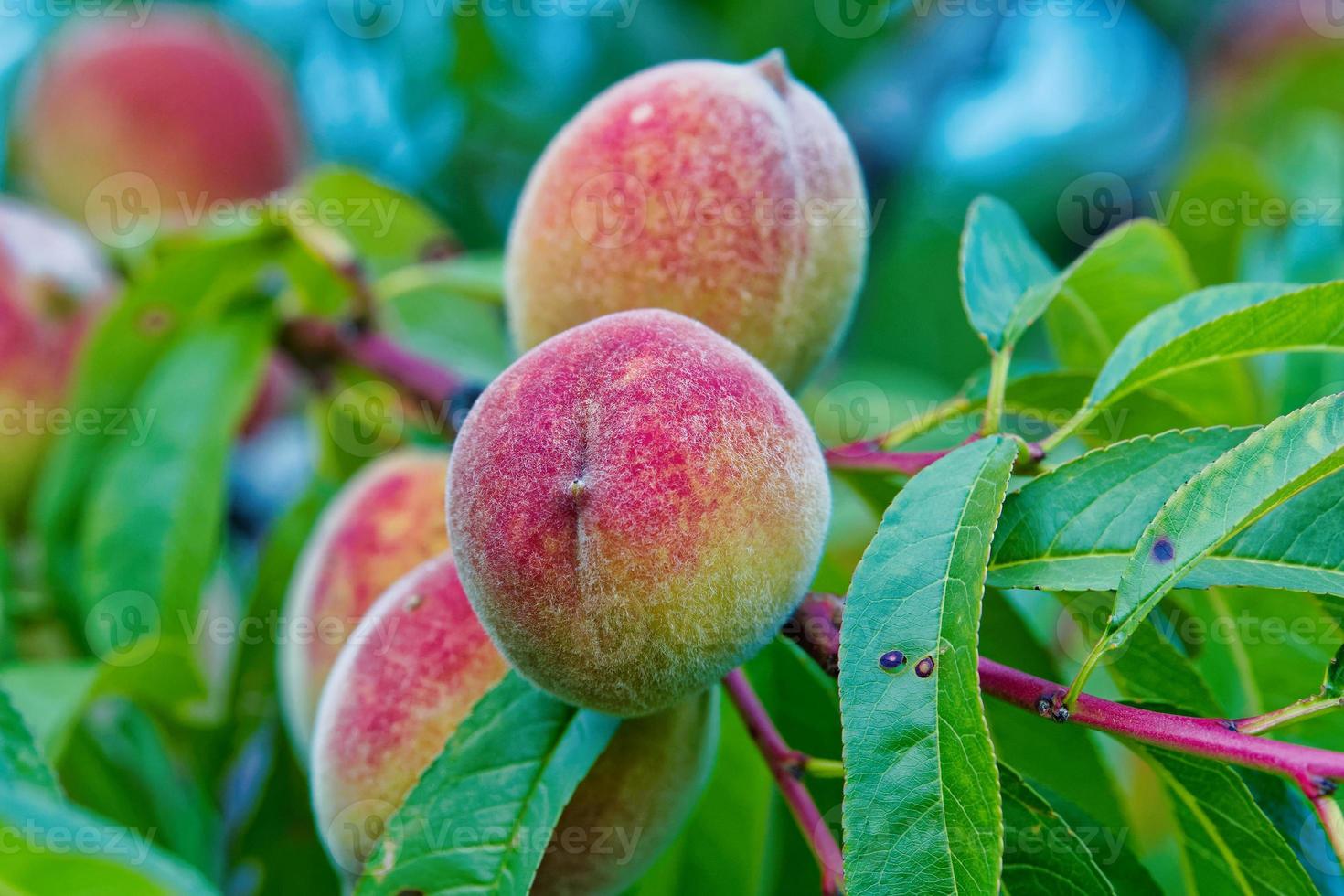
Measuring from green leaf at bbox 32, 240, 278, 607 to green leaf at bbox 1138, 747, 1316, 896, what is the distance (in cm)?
105

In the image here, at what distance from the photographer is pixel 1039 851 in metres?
0.73

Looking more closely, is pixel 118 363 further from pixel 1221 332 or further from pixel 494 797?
pixel 1221 332

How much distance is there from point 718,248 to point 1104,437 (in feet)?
1.24

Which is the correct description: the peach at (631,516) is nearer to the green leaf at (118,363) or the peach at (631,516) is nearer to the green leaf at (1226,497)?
the green leaf at (1226,497)

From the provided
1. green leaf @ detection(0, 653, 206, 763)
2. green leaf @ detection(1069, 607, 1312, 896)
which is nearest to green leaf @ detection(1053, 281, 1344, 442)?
green leaf @ detection(1069, 607, 1312, 896)

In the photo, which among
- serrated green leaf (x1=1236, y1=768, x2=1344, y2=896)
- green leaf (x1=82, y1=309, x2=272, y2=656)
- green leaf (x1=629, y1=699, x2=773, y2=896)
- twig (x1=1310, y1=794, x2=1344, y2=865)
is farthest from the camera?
green leaf (x1=82, y1=309, x2=272, y2=656)

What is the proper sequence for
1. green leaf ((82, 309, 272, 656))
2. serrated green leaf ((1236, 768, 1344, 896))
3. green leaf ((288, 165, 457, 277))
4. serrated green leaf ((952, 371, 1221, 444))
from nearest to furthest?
1. serrated green leaf ((1236, 768, 1344, 896))
2. serrated green leaf ((952, 371, 1221, 444))
3. green leaf ((82, 309, 272, 656))
4. green leaf ((288, 165, 457, 277))

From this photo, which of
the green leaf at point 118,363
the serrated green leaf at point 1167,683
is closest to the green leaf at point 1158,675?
the serrated green leaf at point 1167,683

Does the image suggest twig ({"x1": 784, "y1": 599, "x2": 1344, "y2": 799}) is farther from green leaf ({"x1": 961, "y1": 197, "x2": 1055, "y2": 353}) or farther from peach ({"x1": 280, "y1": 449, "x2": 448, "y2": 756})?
peach ({"x1": 280, "y1": 449, "x2": 448, "y2": 756})

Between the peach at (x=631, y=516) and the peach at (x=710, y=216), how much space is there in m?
0.18

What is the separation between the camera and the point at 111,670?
1.14 metres

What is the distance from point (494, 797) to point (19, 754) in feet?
0.91

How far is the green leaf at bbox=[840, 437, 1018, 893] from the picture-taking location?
0.63 m

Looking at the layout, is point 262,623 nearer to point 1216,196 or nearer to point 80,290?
point 80,290
